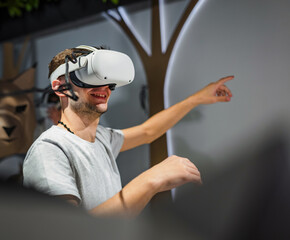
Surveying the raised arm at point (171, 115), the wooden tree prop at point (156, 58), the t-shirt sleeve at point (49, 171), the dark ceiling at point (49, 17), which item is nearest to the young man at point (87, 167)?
the t-shirt sleeve at point (49, 171)

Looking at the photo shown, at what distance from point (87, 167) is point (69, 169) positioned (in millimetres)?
40

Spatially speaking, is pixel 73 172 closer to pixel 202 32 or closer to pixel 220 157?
pixel 220 157

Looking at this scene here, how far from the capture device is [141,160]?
3.09 ft

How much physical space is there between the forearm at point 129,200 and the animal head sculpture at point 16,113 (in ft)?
1.66

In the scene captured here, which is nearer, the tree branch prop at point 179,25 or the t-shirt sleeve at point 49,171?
the t-shirt sleeve at point 49,171

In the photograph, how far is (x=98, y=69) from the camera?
2.24 ft

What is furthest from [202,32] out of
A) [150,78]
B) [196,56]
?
[150,78]

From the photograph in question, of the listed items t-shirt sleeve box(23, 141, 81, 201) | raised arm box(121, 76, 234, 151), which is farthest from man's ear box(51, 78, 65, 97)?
raised arm box(121, 76, 234, 151)

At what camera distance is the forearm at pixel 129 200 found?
2.11 ft

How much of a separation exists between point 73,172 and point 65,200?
74 millimetres

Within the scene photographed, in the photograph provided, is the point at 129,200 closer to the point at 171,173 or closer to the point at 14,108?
the point at 171,173

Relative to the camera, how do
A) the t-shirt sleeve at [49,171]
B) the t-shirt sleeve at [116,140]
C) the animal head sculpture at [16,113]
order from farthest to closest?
the animal head sculpture at [16,113], the t-shirt sleeve at [116,140], the t-shirt sleeve at [49,171]

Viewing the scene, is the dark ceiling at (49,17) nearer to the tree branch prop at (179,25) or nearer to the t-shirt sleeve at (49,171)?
the tree branch prop at (179,25)

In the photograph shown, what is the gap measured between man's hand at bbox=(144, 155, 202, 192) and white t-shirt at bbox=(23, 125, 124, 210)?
0.11 metres
